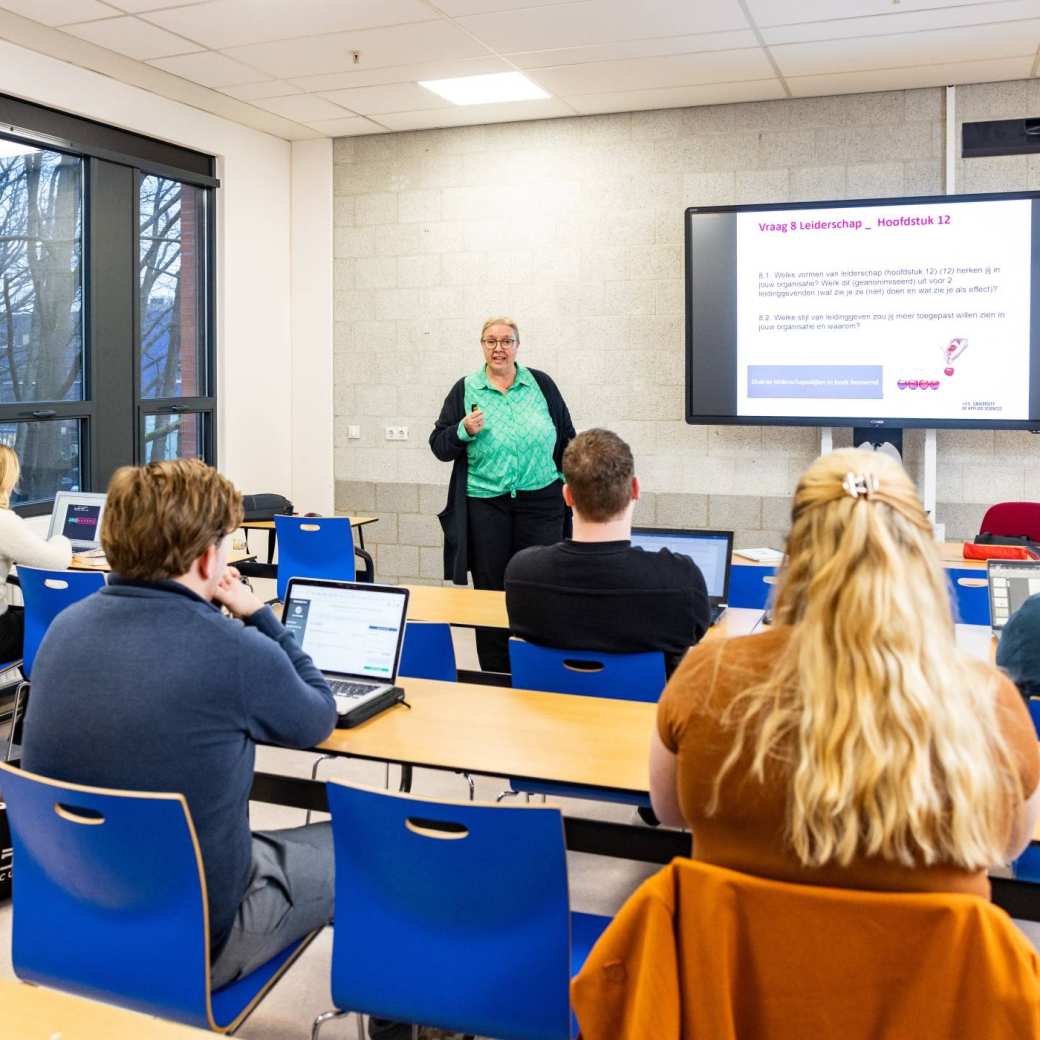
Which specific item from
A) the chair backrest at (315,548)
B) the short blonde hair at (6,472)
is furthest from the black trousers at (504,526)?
the short blonde hair at (6,472)

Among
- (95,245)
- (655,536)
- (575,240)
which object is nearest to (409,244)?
(575,240)

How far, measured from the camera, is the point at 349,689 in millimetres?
2434

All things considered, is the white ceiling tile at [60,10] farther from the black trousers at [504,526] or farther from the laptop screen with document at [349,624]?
the laptop screen with document at [349,624]

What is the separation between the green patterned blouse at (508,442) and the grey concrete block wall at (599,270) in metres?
1.51

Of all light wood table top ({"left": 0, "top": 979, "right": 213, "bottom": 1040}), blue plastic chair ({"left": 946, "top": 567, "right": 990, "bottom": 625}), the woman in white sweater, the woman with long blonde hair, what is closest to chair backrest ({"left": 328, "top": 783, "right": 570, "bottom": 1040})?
the woman with long blonde hair

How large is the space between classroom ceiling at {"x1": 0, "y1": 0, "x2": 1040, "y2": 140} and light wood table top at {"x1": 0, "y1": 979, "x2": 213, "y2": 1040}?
4166 mm

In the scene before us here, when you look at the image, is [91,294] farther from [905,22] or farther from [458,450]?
[905,22]

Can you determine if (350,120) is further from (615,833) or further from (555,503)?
(615,833)

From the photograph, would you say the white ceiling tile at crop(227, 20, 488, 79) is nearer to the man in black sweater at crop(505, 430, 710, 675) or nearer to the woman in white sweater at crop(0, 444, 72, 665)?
the woman in white sweater at crop(0, 444, 72, 665)

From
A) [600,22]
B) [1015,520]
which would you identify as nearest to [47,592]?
[600,22]

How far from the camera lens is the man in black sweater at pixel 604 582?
8.37ft

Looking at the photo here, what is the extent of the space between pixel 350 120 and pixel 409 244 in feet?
2.57

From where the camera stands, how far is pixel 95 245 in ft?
18.5

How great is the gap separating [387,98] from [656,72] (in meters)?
1.50
